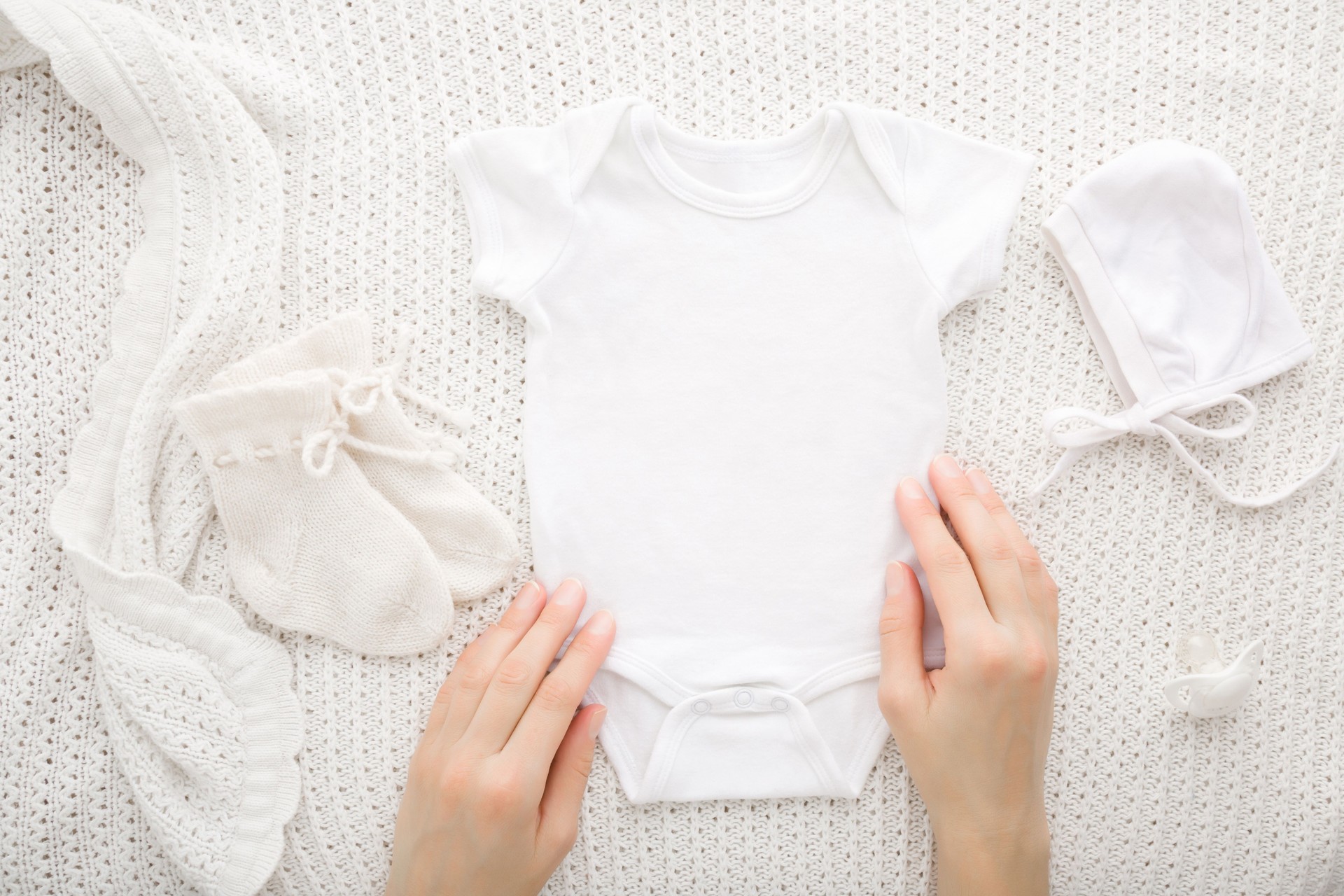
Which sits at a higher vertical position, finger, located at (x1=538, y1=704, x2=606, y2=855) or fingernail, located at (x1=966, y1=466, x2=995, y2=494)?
fingernail, located at (x1=966, y1=466, x2=995, y2=494)

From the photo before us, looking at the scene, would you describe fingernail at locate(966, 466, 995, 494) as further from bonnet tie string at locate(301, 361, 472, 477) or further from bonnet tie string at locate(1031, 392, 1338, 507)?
bonnet tie string at locate(301, 361, 472, 477)

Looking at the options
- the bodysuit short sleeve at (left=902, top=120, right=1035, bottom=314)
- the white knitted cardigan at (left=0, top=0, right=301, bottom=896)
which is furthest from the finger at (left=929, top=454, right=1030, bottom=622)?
the white knitted cardigan at (left=0, top=0, right=301, bottom=896)

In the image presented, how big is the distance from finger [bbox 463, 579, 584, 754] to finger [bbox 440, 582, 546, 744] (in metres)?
0.01

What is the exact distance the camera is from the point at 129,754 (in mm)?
1029

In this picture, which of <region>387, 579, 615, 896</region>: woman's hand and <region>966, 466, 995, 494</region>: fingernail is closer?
<region>387, 579, 615, 896</region>: woman's hand

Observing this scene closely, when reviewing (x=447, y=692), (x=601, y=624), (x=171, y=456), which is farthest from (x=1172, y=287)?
(x=171, y=456)

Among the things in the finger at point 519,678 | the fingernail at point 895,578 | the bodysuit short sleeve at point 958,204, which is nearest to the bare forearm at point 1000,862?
the fingernail at point 895,578

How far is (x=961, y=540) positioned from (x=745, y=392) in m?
0.33

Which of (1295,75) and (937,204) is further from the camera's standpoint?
(1295,75)

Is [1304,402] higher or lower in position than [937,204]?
lower

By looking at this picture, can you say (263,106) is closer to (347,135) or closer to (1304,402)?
(347,135)

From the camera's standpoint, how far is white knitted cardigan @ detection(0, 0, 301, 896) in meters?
1.02

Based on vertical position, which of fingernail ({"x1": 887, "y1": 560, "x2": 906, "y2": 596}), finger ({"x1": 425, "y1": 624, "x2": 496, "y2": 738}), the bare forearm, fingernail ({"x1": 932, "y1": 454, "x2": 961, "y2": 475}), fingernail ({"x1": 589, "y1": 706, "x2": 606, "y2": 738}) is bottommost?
the bare forearm

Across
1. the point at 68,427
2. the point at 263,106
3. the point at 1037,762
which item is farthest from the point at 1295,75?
the point at 68,427
